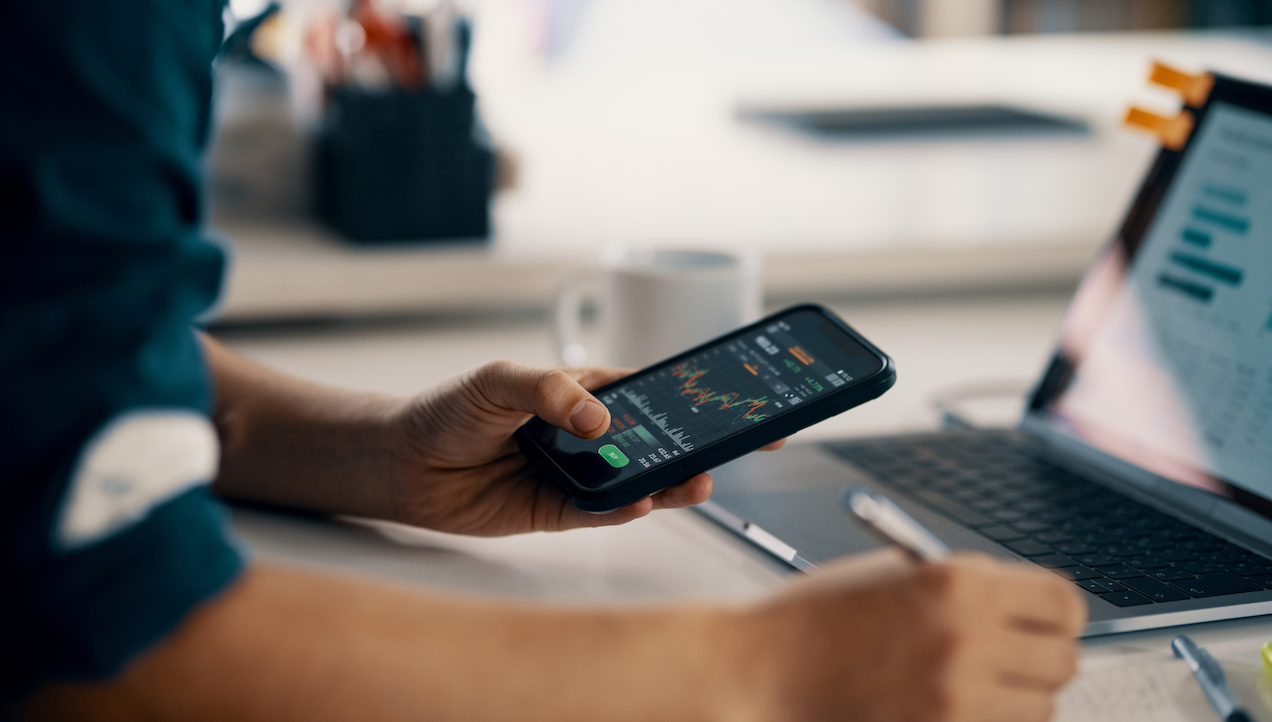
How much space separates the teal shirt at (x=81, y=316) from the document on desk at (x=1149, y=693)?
0.36 meters

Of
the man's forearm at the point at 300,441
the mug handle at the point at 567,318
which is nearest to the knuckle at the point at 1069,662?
the man's forearm at the point at 300,441

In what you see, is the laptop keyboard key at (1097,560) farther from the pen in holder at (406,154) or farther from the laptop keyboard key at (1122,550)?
the pen in holder at (406,154)

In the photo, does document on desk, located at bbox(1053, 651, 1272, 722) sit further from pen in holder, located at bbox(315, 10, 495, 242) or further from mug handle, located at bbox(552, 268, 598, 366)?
pen in holder, located at bbox(315, 10, 495, 242)

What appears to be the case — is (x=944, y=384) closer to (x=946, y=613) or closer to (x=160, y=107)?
(x=946, y=613)

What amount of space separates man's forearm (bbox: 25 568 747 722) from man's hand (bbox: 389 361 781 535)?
0.19 m

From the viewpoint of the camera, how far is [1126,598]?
1.88 feet

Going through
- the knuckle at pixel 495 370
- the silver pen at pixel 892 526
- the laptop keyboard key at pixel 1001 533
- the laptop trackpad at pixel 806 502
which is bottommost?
the laptop trackpad at pixel 806 502

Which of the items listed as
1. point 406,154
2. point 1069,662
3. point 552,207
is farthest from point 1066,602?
point 552,207

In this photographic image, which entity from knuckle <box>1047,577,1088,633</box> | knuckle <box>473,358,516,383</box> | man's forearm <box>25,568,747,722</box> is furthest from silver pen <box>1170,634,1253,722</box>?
knuckle <box>473,358,516,383</box>

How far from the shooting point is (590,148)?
1672 millimetres

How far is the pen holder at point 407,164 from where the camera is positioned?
3.59 feet

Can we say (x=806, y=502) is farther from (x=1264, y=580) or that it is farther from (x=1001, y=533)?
(x=1264, y=580)

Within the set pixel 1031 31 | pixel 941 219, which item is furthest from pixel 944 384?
pixel 1031 31

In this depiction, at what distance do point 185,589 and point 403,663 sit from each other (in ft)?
0.25
